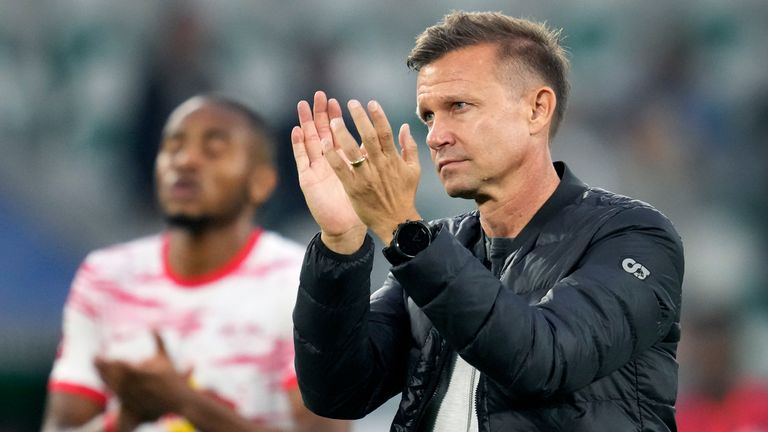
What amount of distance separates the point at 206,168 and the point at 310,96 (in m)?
2.01

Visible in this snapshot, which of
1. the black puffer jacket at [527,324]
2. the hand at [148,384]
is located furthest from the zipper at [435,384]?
the hand at [148,384]

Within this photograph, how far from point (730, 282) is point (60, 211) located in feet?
10.6

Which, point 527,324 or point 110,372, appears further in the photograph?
point 110,372

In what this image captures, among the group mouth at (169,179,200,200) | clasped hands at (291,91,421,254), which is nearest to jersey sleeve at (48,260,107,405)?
mouth at (169,179,200,200)

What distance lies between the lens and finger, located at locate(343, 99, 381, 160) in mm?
1902

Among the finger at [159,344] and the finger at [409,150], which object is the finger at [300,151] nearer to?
the finger at [409,150]

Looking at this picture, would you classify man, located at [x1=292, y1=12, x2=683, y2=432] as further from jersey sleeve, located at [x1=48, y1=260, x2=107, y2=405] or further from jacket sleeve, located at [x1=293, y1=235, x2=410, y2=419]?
jersey sleeve, located at [x1=48, y1=260, x2=107, y2=405]

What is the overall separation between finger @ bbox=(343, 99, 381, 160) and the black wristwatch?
0.13 meters

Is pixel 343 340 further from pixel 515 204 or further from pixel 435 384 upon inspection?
pixel 515 204

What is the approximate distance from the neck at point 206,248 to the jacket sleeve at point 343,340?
1.72 meters

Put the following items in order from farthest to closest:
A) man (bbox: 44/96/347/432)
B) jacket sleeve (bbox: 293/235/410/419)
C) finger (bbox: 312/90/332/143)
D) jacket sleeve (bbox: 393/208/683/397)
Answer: man (bbox: 44/96/347/432) < finger (bbox: 312/90/332/143) < jacket sleeve (bbox: 293/235/410/419) < jacket sleeve (bbox: 393/208/683/397)

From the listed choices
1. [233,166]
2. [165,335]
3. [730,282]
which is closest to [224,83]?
[233,166]

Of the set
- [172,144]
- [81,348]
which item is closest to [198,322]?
[81,348]

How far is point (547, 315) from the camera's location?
1918mm
